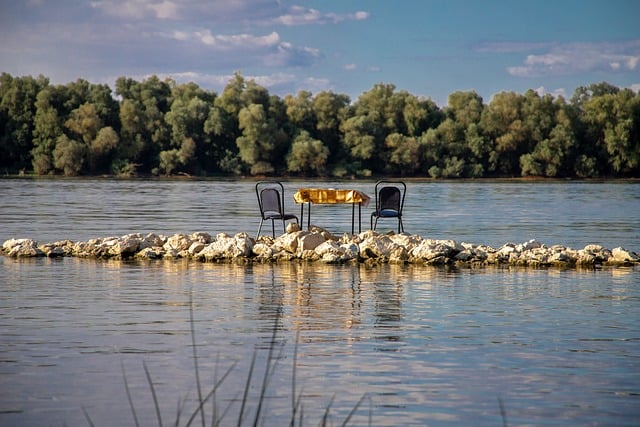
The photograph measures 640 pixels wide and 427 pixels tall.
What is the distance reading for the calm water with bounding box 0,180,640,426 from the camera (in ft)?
21.6

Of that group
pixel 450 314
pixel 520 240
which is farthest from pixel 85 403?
pixel 520 240

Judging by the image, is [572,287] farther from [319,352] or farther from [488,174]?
[488,174]

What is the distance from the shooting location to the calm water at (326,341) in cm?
659

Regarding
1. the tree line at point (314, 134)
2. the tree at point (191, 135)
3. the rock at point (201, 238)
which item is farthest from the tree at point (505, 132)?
the rock at point (201, 238)

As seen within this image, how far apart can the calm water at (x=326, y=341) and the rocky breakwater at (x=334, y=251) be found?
71 cm

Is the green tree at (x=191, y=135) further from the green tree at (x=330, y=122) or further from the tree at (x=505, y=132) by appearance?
the tree at (x=505, y=132)

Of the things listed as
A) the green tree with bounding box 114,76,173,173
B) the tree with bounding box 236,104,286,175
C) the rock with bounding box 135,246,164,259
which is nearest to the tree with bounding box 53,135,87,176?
the green tree with bounding box 114,76,173,173

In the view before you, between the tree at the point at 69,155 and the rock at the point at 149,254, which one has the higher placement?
the tree at the point at 69,155

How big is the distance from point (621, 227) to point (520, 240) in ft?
18.7

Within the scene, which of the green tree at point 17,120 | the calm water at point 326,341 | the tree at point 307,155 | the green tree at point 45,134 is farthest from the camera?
the green tree at point 17,120

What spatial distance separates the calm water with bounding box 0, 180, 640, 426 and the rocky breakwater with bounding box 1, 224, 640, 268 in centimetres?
71

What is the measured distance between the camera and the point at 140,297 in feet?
37.1

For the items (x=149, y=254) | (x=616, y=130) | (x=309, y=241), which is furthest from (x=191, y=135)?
(x=309, y=241)

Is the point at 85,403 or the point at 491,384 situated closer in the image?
the point at 85,403
